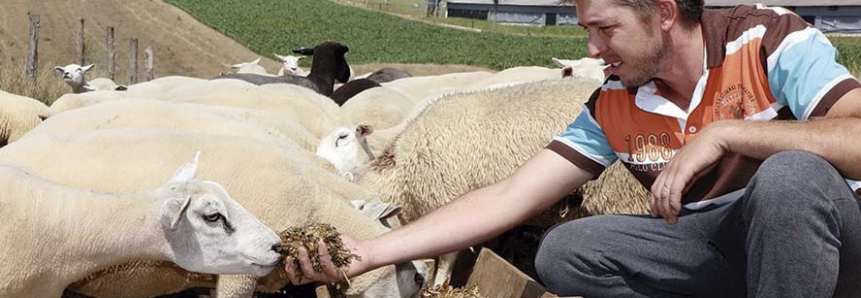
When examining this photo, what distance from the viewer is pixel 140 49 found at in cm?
3759

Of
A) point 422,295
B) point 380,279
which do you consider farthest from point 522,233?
point 422,295

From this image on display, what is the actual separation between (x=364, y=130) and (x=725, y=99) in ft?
15.0

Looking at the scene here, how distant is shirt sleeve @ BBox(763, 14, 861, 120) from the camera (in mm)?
2684

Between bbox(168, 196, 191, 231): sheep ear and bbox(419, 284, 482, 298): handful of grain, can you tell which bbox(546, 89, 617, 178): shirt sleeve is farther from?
bbox(168, 196, 191, 231): sheep ear

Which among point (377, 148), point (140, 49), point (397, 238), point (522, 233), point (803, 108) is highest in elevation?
point (803, 108)

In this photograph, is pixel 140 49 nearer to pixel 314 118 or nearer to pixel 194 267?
pixel 314 118

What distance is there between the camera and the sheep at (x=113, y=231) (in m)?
3.74

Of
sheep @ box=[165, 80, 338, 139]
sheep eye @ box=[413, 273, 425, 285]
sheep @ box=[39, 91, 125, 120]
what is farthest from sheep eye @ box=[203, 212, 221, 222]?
sheep @ box=[39, 91, 125, 120]

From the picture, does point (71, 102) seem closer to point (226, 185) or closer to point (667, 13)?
point (226, 185)

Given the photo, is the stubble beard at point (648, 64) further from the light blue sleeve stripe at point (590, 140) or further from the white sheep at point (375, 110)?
the white sheep at point (375, 110)

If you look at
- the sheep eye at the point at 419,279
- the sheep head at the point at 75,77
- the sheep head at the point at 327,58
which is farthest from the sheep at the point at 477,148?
the sheep head at the point at 75,77

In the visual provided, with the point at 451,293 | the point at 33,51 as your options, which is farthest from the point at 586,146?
the point at 33,51

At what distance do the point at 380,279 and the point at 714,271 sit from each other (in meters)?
2.18

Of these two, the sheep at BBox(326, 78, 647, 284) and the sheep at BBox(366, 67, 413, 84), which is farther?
the sheep at BBox(366, 67, 413, 84)
